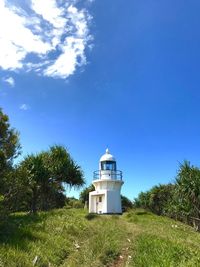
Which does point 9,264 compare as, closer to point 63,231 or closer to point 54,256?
point 54,256

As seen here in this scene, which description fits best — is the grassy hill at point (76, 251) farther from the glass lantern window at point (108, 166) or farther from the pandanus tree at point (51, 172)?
the glass lantern window at point (108, 166)

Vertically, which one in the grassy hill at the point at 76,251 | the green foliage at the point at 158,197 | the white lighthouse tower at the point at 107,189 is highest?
the green foliage at the point at 158,197

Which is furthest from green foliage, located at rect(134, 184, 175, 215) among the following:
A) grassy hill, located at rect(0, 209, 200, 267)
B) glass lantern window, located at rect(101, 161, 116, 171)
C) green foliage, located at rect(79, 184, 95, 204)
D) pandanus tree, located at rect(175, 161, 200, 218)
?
grassy hill, located at rect(0, 209, 200, 267)

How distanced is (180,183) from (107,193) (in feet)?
28.6

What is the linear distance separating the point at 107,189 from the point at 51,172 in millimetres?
7553

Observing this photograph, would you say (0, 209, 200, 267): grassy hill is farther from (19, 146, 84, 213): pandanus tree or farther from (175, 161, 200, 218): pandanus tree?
(175, 161, 200, 218): pandanus tree

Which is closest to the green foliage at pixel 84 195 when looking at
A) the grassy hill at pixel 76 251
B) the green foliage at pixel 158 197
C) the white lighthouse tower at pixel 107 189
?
the green foliage at pixel 158 197

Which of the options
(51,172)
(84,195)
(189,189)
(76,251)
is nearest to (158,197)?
(84,195)

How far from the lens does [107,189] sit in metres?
42.2

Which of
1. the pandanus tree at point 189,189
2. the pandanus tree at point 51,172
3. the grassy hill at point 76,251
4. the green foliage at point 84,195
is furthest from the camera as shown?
the green foliage at point 84,195

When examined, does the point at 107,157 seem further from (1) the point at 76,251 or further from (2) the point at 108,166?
(1) the point at 76,251

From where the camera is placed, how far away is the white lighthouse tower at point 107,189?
4181 centimetres

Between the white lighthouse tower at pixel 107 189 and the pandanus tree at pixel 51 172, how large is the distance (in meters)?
2.62

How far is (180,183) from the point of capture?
43.5 m
